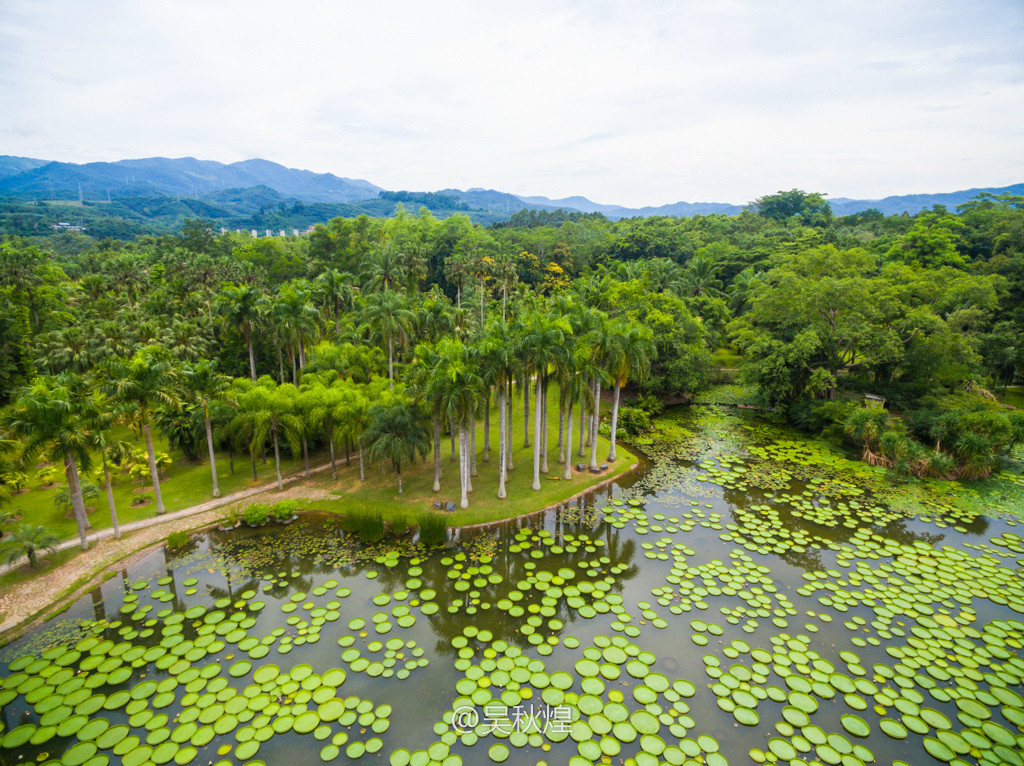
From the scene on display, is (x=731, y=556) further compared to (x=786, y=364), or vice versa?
(x=786, y=364)

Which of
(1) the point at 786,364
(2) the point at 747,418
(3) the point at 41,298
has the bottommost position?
(2) the point at 747,418

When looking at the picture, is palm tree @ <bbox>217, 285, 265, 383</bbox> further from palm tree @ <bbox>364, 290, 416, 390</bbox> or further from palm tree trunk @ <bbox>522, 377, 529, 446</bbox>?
palm tree trunk @ <bbox>522, 377, 529, 446</bbox>

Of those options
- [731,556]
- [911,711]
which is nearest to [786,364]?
[731,556]

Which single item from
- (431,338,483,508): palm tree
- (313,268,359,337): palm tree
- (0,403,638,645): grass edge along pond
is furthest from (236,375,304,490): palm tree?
(313,268,359,337): palm tree

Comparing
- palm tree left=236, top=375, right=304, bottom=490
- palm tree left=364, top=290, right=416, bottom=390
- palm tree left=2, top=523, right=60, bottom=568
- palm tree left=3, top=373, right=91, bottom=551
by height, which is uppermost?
palm tree left=364, top=290, right=416, bottom=390

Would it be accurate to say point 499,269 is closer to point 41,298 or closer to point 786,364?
point 786,364

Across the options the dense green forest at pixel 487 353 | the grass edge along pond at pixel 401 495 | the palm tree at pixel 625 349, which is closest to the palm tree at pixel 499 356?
the dense green forest at pixel 487 353

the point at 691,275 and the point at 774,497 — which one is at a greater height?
the point at 691,275

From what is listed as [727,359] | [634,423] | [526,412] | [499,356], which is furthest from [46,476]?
[727,359]
